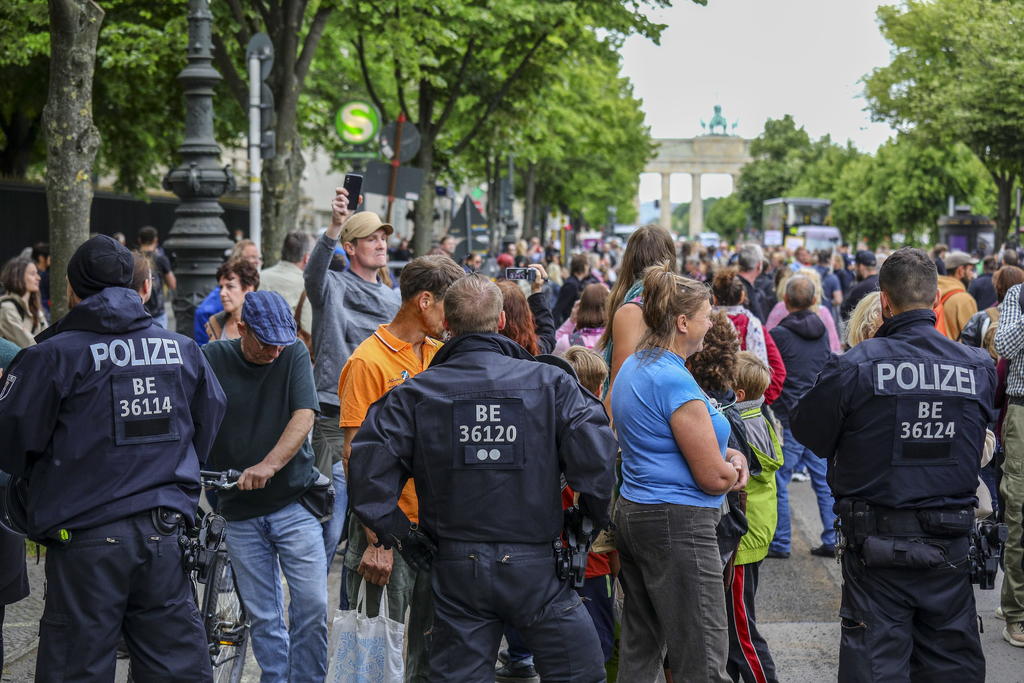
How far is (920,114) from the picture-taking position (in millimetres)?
34844

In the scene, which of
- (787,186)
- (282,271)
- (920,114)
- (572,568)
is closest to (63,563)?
(572,568)

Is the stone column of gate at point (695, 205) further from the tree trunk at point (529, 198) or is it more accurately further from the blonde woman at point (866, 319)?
the blonde woman at point (866, 319)

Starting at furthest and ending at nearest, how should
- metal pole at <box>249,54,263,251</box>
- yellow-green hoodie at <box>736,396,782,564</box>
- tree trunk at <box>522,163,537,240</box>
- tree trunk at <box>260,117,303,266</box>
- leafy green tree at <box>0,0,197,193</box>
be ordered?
tree trunk at <box>522,163,537,240</box>, leafy green tree at <box>0,0,197,193</box>, tree trunk at <box>260,117,303,266</box>, metal pole at <box>249,54,263,251</box>, yellow-green hoodie at <box>736,396,782,564</box>

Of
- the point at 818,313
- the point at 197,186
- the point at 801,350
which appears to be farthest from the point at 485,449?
the point at 197,186

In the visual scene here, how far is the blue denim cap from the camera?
4.92 m

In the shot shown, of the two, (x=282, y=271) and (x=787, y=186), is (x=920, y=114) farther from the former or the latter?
(x=787, y=186)

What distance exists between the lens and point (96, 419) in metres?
4.14

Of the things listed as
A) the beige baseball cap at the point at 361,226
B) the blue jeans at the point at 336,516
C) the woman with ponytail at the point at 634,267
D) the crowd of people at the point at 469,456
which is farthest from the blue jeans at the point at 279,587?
the beige baseball cap at the point at 361,226

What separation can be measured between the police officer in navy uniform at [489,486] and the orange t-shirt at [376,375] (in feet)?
2.72

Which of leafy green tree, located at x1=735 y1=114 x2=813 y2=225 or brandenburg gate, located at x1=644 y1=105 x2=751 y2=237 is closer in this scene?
leafy green tree, located at x1=735 y1=114 x2=813 y2=225

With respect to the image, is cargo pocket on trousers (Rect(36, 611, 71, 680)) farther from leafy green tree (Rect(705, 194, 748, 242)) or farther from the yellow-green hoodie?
leafy green tree (Rect(705, 194, 748, 242))

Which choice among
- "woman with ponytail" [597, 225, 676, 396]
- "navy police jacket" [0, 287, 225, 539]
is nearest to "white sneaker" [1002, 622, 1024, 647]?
"woman with ponytail" [597, 225, 676, 396]

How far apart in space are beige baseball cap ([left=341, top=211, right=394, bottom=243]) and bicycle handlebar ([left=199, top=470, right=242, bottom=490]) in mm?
1718

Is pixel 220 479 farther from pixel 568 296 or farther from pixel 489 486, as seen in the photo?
pixel 568 296
